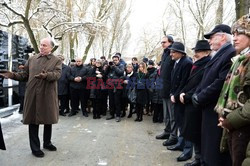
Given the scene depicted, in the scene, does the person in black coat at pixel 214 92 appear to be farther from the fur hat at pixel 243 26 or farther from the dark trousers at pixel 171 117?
the dark trousers at pixel 171 117

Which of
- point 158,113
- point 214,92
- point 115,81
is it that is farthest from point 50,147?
point 158,113

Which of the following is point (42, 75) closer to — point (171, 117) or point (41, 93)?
point (41, 93)

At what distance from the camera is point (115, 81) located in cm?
750

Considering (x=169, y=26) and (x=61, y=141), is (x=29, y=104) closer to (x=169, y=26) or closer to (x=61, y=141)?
(x=61, y=141)

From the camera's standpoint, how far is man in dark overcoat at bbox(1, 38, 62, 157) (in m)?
4.28

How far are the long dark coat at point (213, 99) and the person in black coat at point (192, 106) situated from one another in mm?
463

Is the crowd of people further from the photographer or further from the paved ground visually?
the paved ground

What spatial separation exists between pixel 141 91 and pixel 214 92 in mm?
4492

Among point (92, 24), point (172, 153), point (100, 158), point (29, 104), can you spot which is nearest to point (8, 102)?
point (29, 104)

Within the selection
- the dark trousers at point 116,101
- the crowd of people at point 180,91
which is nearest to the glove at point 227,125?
the crowd of people at point 180,91

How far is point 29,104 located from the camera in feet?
14.1

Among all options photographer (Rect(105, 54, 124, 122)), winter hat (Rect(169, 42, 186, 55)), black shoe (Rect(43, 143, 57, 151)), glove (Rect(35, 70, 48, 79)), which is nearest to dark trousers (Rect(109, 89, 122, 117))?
photographer (Rect(105, 54, 124, 122))

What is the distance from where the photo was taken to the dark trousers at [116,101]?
24.7 feet

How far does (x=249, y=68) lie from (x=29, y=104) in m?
3.46
